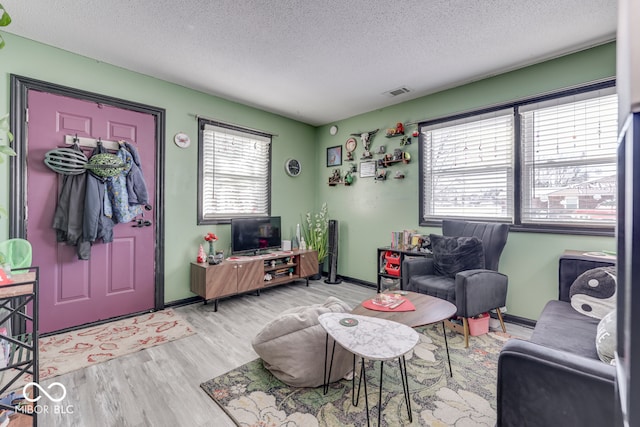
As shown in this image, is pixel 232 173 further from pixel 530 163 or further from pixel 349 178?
pixel 530 163

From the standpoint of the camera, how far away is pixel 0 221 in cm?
234

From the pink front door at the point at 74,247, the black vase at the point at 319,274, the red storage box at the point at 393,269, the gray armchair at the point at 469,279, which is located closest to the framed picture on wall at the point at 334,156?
the black vase at the point at 319,274

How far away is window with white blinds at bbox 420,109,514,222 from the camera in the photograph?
306 centimetres

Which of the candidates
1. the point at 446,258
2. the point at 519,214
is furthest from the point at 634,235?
the point at 519,214

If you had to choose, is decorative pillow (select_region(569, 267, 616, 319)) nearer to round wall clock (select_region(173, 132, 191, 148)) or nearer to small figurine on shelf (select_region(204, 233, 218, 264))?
small figurine on shelf (select_region(204, 233, 218, 264))

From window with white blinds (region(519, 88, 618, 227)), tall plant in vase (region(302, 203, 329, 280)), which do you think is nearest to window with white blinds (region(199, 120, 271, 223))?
tall plant in vase (region(302, 203, 329, 280))

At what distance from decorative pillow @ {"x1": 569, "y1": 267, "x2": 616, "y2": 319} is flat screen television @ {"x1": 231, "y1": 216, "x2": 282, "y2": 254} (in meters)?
3.22

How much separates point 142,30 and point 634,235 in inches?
122

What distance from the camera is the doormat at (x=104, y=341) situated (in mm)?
2111

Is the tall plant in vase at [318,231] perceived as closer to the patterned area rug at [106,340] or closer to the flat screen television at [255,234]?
the flat screen television at [255,234]

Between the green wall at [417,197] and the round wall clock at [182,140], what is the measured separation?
2.21 m

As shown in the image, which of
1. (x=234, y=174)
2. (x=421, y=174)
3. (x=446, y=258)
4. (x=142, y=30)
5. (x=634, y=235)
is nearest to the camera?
(x=634, y=235)

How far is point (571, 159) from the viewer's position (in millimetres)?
2643

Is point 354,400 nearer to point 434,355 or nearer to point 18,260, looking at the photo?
point 434,355
